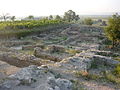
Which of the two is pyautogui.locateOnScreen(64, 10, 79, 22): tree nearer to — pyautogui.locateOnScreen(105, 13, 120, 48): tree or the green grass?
the green grass

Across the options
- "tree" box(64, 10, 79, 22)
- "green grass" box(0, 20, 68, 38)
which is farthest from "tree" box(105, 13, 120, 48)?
"tree" box(64, 10, 79, 22)

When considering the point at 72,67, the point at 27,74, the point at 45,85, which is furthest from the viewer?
the point at 72,67

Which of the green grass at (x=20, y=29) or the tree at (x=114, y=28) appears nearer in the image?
the tree at (x=114, y=28)

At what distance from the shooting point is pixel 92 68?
485 inches

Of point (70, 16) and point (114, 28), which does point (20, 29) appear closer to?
point (114, 28)

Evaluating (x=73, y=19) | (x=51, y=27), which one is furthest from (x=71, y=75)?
(x=73, y=19)

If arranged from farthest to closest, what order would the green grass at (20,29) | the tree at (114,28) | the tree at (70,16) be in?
1. the tree at (70,16)
2. the green grass at (20,29)
3. the tree at (114,28)

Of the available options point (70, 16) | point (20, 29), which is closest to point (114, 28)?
point (20, 29)

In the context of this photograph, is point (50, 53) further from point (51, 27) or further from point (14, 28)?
point (51, 27)

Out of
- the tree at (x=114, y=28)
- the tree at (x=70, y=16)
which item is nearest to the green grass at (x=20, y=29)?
the tree at (x=114, y=28)

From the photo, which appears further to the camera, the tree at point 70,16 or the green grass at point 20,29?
the tree at point 70,16

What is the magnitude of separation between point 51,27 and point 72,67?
30.1 m

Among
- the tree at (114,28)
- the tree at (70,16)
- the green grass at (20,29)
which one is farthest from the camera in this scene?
the tree at (70,16)

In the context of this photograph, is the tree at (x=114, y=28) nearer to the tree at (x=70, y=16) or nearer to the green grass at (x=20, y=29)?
the green grass at (x=20, y=29)
